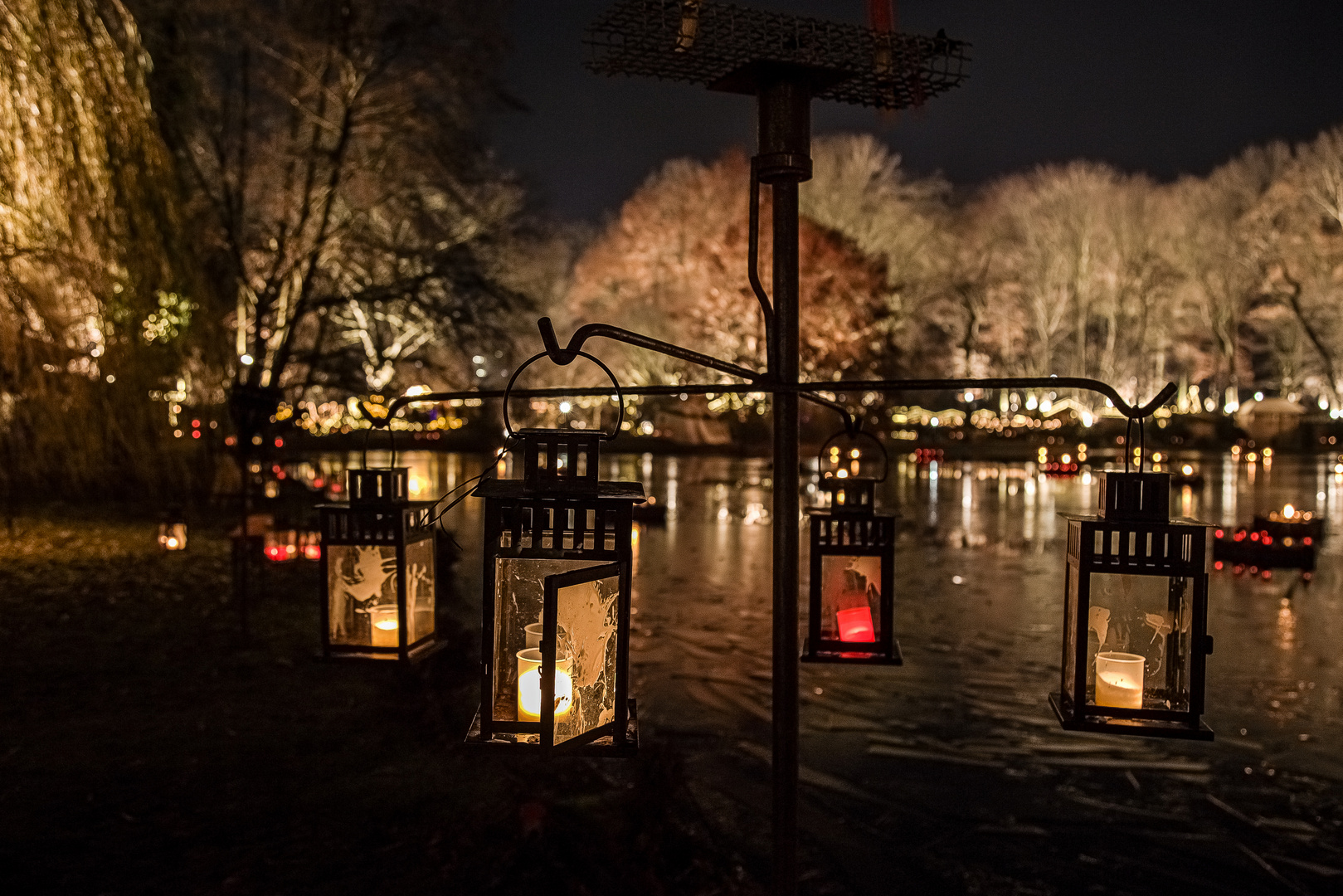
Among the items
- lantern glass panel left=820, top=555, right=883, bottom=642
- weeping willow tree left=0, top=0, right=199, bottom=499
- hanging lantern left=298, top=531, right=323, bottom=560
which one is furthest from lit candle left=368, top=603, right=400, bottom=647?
hanging lantern left=298, top=531, right=323, bottom=560

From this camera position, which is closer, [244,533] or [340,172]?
[244,533]

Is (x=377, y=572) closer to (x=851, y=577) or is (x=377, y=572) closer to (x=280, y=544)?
(x=851, y=577)

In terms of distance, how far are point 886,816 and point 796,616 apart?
14.7ft

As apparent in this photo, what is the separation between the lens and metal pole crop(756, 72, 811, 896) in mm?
2912

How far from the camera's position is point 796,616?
2.95m

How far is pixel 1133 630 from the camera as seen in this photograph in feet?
10.0

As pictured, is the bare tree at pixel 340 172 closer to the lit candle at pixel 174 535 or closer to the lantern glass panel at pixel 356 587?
the lit candle at pixel 174 535

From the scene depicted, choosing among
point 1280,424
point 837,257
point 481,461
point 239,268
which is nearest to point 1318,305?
point 1280,424

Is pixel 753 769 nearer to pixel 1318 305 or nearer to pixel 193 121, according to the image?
pixel 193 121

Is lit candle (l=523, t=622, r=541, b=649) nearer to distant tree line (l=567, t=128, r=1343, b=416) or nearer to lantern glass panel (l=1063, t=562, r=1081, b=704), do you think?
lantern glass panel (l=1063, t=562, r=1081, b=704)

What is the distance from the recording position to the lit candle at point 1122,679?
305cm

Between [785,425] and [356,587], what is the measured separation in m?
1.60

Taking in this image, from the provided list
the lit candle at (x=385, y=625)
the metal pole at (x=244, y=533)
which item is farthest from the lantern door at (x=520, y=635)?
the metal pole at (x=244, y=533)

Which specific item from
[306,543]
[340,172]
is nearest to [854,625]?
[306,543]
